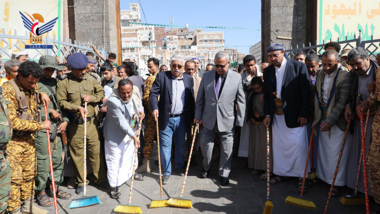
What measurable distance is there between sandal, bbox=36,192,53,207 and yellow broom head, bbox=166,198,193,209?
1.62m

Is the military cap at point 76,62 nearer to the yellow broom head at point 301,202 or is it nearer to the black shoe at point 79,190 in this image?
the black shoe at point 79,190

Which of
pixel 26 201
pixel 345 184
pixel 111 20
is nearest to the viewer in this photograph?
pixel 26 201

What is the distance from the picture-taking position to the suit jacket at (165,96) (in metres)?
4.50

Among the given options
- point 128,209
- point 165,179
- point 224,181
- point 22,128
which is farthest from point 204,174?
point 22,128

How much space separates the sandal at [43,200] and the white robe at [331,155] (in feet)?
12.7

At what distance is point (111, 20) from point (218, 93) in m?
6.45

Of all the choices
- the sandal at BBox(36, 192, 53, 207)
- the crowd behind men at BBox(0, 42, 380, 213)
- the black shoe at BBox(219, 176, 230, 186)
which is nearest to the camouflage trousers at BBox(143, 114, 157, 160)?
the crowd behind men at BBox(0, 42, 380, 213)

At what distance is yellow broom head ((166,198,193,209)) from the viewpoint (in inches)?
137

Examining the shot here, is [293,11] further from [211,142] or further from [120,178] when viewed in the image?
[120,178]

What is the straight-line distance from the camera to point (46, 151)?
3.64 metres

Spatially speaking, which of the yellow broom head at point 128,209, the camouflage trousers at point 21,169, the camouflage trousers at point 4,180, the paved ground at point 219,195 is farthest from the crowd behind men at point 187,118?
the yellow broom head at point 128,209

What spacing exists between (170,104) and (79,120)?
1.42 meters

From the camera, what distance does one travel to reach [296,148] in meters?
4.12

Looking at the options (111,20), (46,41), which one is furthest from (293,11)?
(46,41)
